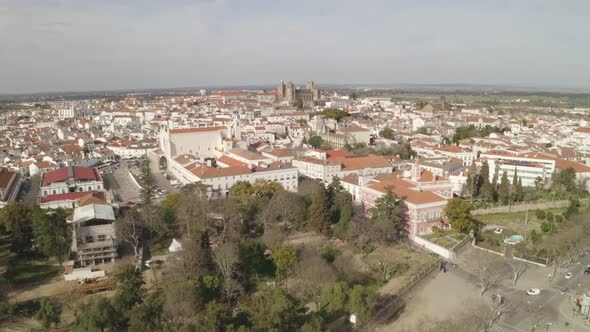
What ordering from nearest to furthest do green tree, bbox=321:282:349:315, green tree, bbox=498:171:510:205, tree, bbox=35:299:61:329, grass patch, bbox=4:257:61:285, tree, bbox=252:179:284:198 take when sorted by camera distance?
1. tree, bbox=35:299:61:329
2. green tree, bbox=321:282:349:315
3. grass patch, bbox=4:257:61:285
4. tree, bbox=252:179:284:198
5. green tree, bbox=498:171:510:205

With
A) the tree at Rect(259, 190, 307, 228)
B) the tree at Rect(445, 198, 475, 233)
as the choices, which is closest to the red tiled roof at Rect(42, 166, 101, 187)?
the tree at Rect(259, 190, 307, 228)

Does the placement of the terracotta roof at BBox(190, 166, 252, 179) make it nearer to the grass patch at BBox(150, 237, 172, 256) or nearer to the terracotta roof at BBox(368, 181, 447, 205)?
the grass patch at BBox(150, 237, 172, 256)

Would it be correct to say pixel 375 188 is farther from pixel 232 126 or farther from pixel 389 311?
pixel 232 126

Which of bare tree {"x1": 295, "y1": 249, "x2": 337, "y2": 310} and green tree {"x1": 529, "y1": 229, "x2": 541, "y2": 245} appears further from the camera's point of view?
green tree {"x1": 529, "y1": 229, "x2": 541, "y2": 245}

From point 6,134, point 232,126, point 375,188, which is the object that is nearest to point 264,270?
point 375,188

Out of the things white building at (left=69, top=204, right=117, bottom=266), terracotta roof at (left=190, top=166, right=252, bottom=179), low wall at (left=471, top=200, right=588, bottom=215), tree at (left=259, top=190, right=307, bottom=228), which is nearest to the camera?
white building at (left=69, top=204, right=117, bottom=266)

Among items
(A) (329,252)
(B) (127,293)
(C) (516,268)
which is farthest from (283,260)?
(C) (516,268)

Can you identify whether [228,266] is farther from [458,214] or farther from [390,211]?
[458,214]
